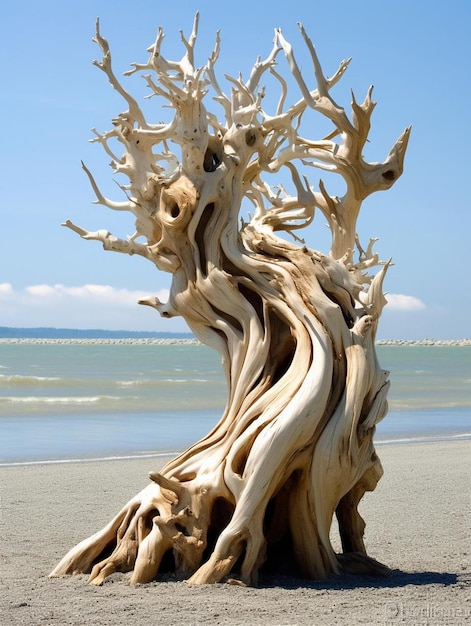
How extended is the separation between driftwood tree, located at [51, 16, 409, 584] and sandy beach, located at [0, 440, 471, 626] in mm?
233

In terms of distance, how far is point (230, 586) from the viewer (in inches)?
200

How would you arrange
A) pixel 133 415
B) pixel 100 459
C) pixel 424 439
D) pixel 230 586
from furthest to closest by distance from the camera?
pixel 133 415 < pixel 424 439 < pixel 100 459 < pixel 230 586

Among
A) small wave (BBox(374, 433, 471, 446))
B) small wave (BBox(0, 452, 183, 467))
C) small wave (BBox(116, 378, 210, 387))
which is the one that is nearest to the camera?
small wave (BBox(0, 452, 183, 467))

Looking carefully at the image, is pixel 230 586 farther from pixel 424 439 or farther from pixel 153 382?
pixel 153 382

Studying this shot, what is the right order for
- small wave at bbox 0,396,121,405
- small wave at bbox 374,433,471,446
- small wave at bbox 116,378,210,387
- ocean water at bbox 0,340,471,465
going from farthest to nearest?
small wave at bbox 116,378,210,387 < small wave at bbox 0,396,121,405 < small wave at bbox 374,433,471,446 < ocean water at bbox 0,340,471,465

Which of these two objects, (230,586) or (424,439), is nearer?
(230,586)

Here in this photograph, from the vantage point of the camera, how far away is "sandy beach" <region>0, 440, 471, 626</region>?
4711 mm

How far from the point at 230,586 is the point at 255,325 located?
160 cm

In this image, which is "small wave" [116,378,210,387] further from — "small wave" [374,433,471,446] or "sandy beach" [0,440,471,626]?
"sandy beach" [0,440,471,626]

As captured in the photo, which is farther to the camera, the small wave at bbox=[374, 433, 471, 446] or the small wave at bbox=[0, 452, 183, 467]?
the small wave at bbox=[374, 433, 471, 446]

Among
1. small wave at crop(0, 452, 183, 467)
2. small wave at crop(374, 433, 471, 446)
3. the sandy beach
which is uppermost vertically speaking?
small wave at crop(374, 433, 471, 446)

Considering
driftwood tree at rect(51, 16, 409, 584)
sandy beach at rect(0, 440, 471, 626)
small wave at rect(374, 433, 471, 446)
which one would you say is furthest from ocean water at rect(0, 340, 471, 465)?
driftwood tree at rect(51, 16, 409, 584)

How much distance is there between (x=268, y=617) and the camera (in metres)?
4.64

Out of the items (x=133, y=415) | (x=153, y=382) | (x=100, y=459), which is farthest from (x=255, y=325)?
(x=153, y=382)
